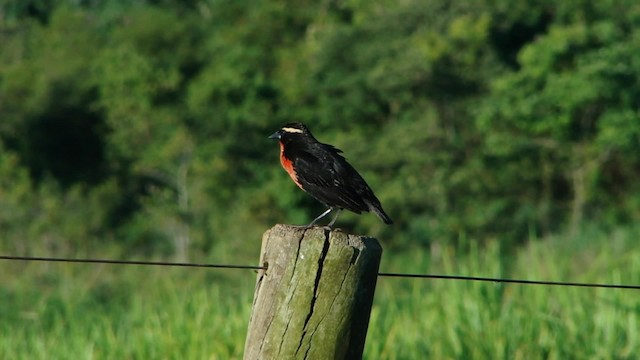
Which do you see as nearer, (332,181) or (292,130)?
(332,181)

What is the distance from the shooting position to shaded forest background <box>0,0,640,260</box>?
24266 mm

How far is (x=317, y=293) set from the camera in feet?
11.9

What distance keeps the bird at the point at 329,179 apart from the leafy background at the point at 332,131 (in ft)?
33.8

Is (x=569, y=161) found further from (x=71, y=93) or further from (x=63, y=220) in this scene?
(x=71, y=93)

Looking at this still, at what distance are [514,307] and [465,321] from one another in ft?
1.14

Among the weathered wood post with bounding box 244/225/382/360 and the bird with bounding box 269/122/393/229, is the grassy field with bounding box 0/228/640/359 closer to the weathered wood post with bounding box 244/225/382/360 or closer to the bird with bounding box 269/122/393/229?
the bird with bounding box 269/122/393/229

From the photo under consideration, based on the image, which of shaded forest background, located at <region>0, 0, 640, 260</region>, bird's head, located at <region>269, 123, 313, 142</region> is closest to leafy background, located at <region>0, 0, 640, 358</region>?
shaded forest background, located at <region>0, 0, 640, 260</region>

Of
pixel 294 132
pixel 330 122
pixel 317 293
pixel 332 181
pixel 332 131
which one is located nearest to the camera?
pixel 317 293

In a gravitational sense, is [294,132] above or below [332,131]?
below

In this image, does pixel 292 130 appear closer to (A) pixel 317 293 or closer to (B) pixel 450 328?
(A) pixel 317 293

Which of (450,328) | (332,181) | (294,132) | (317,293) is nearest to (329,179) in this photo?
(332,181)

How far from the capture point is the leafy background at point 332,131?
934 inches

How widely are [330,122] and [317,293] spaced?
2572cm

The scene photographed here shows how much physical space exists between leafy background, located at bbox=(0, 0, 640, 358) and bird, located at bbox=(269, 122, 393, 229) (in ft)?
33.8
